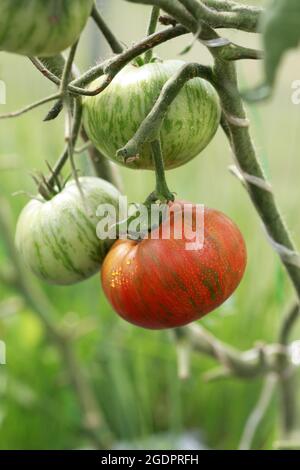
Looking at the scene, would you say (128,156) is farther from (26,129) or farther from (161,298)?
(26,129)

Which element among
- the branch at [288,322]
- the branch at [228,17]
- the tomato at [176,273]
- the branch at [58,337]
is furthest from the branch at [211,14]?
the branch at [58,337]

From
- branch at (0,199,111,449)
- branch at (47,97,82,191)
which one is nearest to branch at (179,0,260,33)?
branch at (47,97,82,191)

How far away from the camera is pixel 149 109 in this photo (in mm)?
405

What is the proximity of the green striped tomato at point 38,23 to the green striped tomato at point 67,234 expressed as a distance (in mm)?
203

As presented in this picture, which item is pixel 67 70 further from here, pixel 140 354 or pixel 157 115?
pixel 140 354

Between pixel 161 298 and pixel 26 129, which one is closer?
pixel 161 298

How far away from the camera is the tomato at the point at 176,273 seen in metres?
0.44

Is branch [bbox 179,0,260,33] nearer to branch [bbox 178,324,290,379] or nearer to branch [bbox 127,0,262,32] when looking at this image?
branch [bbox 127,0,262,32]

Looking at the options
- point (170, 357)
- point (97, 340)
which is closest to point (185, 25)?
point (170, 357)

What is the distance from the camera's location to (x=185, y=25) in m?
0.35

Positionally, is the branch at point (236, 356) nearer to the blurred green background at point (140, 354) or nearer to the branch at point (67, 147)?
the branch at point (67, 147)

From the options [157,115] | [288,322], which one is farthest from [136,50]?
[288,322]

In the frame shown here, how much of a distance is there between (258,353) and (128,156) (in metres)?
0.45

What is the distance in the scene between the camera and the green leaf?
0.22 metres
